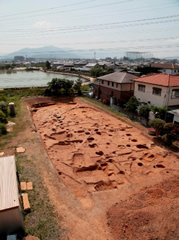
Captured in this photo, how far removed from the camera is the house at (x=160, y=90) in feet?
59.4

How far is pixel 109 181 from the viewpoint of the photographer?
10648mm

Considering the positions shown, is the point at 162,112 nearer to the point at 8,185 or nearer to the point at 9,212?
the point at 8,185

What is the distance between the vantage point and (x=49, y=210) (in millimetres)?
7422

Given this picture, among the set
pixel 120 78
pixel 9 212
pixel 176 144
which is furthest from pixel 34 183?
pixel 120 78

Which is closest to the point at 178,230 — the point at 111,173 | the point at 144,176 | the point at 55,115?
the point at 144,176

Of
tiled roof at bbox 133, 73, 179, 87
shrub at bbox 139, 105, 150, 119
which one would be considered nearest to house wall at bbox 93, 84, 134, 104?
tiled roof at bbox 133, 73, 179, 87

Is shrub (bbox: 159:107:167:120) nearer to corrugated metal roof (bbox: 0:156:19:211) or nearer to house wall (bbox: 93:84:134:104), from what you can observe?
house wall (bbox: 93:84:134:104)

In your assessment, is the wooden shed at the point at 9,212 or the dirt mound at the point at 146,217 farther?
the dirt mound at the point at 146,217

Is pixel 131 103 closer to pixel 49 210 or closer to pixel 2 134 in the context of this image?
pixel 2 134

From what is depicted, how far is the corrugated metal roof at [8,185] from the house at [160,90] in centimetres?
1537

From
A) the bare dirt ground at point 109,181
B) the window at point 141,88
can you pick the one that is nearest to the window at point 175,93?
the window at point 141,88

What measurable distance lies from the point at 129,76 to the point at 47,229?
22109mm

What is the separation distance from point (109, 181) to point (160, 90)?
1210cm

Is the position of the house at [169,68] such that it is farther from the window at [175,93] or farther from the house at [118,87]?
the window at [175,93]
